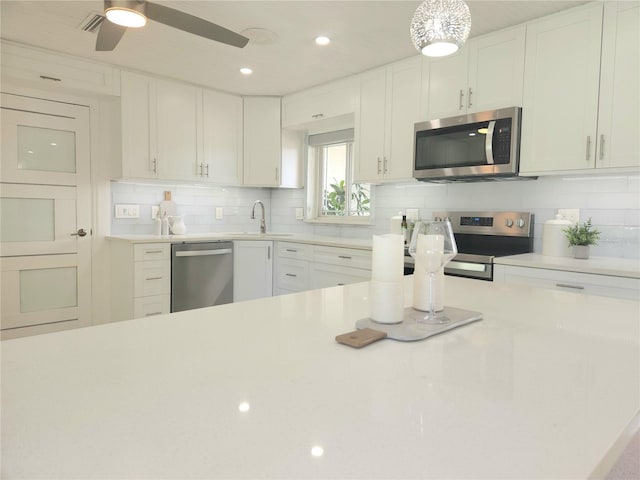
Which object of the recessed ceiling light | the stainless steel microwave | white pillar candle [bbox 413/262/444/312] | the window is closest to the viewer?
white pillar candle [bbox 413/262/444/312]

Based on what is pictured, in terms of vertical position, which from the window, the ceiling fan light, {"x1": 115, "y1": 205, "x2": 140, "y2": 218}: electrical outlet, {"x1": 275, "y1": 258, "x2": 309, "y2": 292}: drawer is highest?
the ceiling fan light

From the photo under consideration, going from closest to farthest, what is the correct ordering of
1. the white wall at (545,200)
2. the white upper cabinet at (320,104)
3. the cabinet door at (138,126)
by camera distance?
the white wall at (545,200) → the cabinet door at (138,126) → the white upper cabinet at (320,104)

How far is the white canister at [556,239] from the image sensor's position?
8.31ft

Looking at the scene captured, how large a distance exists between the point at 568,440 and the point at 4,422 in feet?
2.24

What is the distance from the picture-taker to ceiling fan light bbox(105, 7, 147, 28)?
1738mm

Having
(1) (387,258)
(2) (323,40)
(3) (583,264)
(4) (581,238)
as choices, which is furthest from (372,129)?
(1) (387,258)

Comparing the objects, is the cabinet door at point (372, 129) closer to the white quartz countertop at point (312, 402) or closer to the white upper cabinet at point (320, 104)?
the white upper cabinet at point (320, 104)

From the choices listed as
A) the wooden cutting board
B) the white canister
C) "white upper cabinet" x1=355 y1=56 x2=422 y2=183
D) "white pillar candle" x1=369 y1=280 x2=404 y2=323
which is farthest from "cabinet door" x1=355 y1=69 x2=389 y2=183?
"white pillar candle" x1=369 y1=280 x2=404 y2=323

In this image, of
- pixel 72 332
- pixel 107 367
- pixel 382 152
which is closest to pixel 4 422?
pixel 107 367

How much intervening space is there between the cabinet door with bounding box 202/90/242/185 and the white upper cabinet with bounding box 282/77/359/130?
492 millimetres

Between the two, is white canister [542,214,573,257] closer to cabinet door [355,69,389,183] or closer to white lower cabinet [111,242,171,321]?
cabinet door [355,69,389,183]

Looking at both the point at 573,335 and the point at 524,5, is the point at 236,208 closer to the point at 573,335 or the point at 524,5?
the point at 524,5

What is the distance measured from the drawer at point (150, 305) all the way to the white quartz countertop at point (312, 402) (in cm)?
260

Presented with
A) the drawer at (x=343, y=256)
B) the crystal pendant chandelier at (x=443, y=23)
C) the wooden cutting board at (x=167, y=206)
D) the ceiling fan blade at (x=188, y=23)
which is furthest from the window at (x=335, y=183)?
the crystal pendant chandelier at (x=443, y=23)
